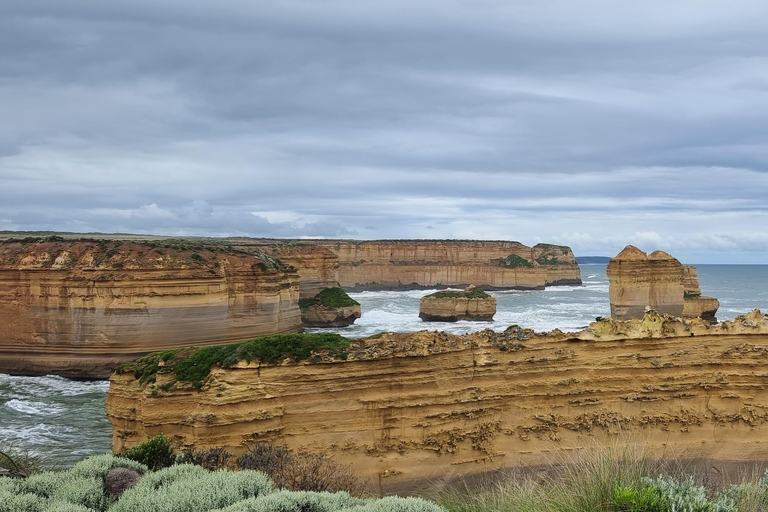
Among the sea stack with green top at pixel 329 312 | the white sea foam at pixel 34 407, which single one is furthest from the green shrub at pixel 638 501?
the sea stack with green top at pixel 329 312

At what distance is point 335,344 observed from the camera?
12766mm

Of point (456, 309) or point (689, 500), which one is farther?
point (456, 309)

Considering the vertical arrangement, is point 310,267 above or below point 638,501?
above

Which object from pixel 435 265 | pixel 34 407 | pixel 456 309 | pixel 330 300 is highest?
pixel 435 265

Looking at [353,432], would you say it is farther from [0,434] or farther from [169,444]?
[0,434]

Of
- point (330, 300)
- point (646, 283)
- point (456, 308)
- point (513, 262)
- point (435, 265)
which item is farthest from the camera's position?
point (435, 265)

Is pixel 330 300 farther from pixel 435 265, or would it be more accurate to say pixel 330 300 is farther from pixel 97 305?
pixel 435 265

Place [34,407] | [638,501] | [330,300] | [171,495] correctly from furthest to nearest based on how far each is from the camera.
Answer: [330,300]
[34,407]
[171,495]
[638,501]

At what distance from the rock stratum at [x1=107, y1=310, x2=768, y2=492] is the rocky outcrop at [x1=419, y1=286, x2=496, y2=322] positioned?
127 feet

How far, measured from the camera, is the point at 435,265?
104 m

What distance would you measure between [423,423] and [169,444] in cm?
495

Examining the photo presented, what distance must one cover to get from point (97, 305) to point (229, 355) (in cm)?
2040

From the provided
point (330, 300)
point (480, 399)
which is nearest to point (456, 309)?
point (330, 300)

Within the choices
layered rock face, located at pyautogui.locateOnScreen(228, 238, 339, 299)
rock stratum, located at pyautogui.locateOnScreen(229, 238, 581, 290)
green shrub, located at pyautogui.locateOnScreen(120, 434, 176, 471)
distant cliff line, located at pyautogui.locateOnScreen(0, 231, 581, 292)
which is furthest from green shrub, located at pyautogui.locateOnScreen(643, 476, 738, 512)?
rock stratum, located at pyautogui.locateOnScreen(229, 238, 581, 290)
